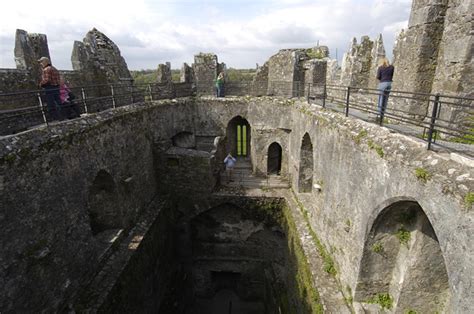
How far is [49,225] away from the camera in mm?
5852

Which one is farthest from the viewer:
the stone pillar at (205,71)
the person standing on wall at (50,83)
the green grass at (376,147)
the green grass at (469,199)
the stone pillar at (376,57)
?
the stone pillar at (205,71)

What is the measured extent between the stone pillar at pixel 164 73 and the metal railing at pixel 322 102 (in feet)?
2.28

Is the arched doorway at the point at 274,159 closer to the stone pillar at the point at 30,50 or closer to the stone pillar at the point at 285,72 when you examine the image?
the stone pillar at the point at 285,72

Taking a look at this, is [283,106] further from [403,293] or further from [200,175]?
[403,293]

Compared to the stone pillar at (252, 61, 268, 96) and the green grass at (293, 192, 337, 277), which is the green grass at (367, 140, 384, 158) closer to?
the green grass at (293, 192, 337, 277)

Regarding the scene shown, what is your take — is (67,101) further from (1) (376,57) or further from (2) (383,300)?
(1) (376,57)

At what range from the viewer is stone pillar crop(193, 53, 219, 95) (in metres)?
15.1

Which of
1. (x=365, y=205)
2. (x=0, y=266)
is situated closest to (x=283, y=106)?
(x=365, y=205)

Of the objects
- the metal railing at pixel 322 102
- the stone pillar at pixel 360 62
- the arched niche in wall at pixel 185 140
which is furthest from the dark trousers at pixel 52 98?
the stone pillar at pixel 360 62

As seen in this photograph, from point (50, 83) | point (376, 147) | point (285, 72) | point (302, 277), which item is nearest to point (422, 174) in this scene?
point (376, 147)

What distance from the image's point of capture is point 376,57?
10094 millimetres

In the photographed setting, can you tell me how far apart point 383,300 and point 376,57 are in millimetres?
7995

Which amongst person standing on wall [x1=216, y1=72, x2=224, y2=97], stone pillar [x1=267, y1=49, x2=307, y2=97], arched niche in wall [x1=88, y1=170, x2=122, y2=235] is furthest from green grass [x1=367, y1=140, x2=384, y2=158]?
person standing on wall [x1=216, y1=72, x2=224, y2=97]

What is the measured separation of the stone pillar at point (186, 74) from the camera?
50.9 feet
